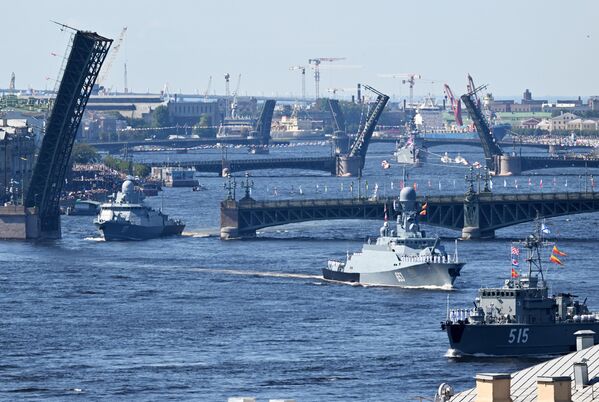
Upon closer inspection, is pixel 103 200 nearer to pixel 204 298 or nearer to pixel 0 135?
pixel 0 135

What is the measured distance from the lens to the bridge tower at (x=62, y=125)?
11488 centimetres

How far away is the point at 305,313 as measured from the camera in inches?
3425

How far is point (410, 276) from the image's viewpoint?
97188 mm

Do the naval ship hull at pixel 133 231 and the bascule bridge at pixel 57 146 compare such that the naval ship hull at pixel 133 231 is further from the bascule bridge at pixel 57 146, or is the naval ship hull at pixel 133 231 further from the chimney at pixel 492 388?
the chimney at pixel 492 388

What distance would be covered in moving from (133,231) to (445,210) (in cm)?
1888

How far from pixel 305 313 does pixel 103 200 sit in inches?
3608

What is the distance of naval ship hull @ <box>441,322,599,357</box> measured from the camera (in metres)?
72.4

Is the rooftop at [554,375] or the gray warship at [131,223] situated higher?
the rooftop at [554,375]

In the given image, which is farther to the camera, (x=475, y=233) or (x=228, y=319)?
(x=475, y=233)

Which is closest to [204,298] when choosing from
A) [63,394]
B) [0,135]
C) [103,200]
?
[63,394]

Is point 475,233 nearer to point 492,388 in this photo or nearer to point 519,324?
point 519,324

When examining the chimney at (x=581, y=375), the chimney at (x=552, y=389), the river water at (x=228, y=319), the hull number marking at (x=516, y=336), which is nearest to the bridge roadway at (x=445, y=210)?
the river water at (x=228, y=319)

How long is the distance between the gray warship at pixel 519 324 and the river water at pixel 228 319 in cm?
97

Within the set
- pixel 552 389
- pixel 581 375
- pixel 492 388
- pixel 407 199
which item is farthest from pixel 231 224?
pixel 552 389
